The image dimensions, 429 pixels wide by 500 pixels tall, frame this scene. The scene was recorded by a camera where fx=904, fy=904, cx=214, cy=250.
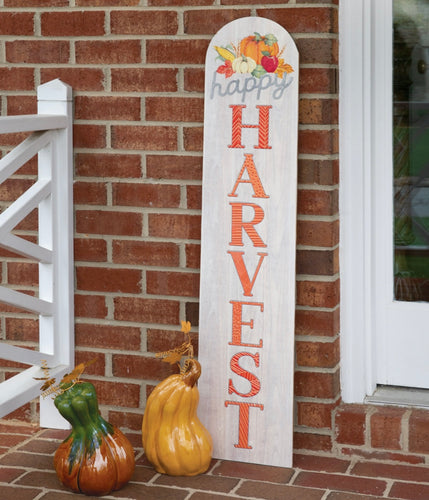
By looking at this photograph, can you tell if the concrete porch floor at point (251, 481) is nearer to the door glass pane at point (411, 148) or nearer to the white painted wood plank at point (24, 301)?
the white painted wood plank at point (24, 301)

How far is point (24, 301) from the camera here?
9.29ft

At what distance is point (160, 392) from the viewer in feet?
9.11

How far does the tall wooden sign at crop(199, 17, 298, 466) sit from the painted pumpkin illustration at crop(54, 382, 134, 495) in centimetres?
38

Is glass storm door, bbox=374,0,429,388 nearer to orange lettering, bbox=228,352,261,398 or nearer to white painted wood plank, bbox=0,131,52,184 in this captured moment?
orange lettering, bbox=228,352,261,398

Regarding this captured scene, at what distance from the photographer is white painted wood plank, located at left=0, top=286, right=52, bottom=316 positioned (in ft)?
8.98

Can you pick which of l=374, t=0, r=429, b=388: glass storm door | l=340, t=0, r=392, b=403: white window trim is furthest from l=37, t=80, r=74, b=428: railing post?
l=374, t=0, r=429, b=388: glass storm door

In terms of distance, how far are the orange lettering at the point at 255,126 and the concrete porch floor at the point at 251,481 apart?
3.32ft

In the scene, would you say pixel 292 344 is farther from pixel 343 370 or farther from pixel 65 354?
pixel 65 354

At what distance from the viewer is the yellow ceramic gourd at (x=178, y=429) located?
9.00 ft

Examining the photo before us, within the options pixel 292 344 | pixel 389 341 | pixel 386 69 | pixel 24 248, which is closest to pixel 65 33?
pixel 24 248

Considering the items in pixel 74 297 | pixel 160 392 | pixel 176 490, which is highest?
pixel 74 297

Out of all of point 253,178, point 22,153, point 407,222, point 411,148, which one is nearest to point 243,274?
point 253,178

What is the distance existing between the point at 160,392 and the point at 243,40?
1.12m

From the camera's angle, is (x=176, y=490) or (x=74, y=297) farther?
(x=74, y=297)
